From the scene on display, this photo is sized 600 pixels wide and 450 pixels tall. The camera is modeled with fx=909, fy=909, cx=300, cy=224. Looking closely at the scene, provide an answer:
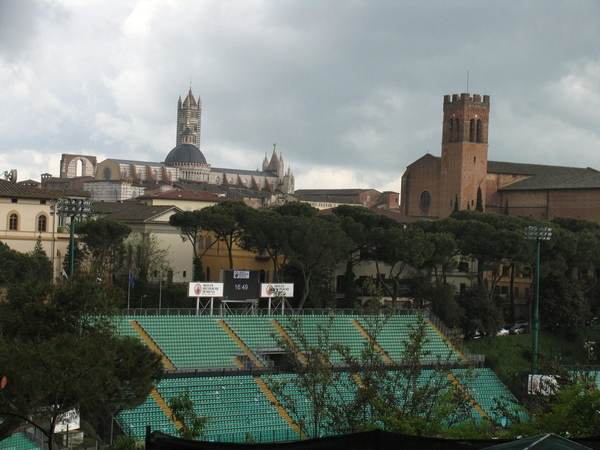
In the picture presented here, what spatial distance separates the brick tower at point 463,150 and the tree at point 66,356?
78.7 m

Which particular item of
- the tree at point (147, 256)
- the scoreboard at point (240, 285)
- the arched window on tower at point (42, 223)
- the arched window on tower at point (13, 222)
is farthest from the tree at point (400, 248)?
the arched window on tower at point (13, 222)

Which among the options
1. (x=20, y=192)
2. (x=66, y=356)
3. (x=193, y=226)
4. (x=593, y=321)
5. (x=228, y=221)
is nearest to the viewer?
(x=66, y=356)

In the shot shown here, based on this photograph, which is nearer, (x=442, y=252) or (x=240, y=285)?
(x=240, y=285)

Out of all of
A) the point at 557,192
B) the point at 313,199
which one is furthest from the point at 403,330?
the point at 313,199

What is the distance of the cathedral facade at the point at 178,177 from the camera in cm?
13625

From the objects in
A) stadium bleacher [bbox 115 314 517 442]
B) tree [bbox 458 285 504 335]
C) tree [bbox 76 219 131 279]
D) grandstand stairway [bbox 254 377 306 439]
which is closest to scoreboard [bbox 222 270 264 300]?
stadium bleacher [bbox 115 314 517 442]

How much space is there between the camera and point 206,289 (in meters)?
42.2

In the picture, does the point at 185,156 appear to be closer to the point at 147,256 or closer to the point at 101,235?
the point at 147,256

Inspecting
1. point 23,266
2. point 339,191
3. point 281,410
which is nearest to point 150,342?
point 281,410

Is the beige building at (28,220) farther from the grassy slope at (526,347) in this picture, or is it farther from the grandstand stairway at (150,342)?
the grassy slope at (526,347)

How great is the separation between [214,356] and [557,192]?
61.9 m

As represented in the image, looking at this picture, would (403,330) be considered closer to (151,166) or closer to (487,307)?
(487,307)

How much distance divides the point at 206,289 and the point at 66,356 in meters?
23.6

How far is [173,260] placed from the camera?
202 feet
